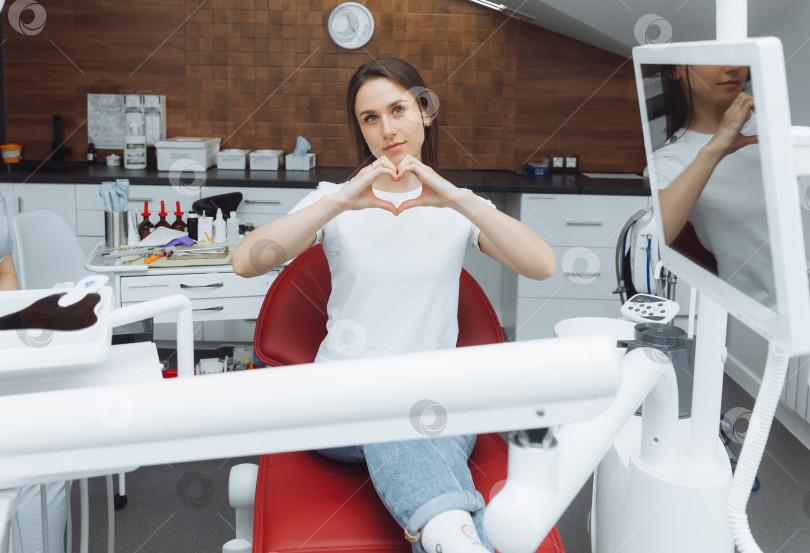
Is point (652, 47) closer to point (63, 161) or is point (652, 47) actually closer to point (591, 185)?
point (591, 185)

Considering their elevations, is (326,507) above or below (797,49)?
below

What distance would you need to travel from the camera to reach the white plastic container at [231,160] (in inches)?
161

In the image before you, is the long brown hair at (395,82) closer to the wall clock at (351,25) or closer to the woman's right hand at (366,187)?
the woman's right hand at (366,187)

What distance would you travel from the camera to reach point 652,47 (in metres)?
0.69

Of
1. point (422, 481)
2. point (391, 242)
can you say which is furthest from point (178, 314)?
point (391, 242)

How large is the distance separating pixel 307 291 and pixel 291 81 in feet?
9.39

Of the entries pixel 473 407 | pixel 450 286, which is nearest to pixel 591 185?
pixel 450 286

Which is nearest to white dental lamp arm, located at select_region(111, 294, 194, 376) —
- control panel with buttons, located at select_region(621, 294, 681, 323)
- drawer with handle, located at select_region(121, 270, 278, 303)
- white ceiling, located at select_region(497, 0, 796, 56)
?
control panel with buttons, located at select_region(621, 294, 681, 323)

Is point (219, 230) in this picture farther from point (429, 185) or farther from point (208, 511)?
point (429, 185)

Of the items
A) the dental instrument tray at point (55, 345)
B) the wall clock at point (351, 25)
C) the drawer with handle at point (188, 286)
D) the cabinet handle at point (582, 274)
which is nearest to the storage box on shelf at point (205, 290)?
the drawer with handle at point (188, 286)

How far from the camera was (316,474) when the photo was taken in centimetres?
150

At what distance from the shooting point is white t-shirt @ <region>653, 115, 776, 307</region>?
0.52m

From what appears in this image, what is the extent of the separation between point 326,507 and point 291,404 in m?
1.10

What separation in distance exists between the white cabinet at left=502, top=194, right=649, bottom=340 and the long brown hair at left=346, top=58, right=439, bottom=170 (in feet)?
6.62
